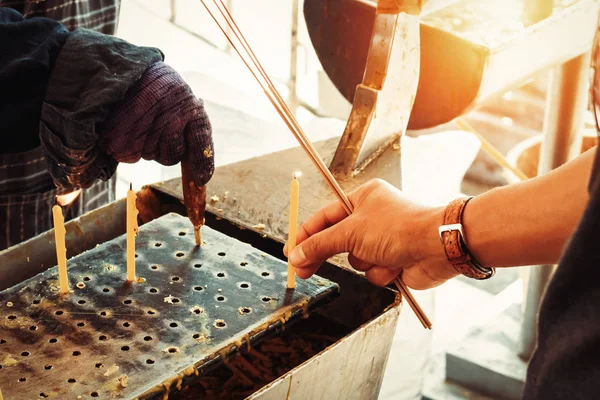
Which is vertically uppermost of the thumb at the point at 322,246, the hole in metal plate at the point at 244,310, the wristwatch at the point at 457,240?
the wristwatch at the point at 457,240

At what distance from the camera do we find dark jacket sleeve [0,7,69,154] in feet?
3.64

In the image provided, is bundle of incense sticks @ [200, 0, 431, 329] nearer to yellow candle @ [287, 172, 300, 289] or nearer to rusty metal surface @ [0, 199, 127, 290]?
yellow candle @ [287, 172, 300, 289]

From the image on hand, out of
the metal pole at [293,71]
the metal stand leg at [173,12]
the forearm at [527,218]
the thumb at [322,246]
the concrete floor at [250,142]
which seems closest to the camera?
the forearm at [527,218]

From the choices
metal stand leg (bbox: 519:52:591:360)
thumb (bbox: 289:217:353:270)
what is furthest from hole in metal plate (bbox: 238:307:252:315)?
metal stand leg (bbox: 519:52:591:360)

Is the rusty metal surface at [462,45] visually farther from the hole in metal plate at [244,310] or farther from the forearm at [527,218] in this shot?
the hole in metal plate at [244,310]

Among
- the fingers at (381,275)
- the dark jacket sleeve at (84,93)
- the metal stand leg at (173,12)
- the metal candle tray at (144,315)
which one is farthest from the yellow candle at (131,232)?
the metal stand leg at (173,12)

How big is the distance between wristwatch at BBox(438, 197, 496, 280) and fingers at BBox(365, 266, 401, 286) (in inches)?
5.1

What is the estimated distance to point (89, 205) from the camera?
1762mm

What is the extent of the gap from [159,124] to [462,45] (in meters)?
→ 0.76

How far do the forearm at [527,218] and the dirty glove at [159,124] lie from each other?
16.1 inches

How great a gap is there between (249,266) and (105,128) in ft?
1.08

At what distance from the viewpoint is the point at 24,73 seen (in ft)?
3.65

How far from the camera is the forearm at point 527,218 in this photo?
822mm

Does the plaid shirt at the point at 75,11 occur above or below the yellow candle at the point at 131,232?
above
